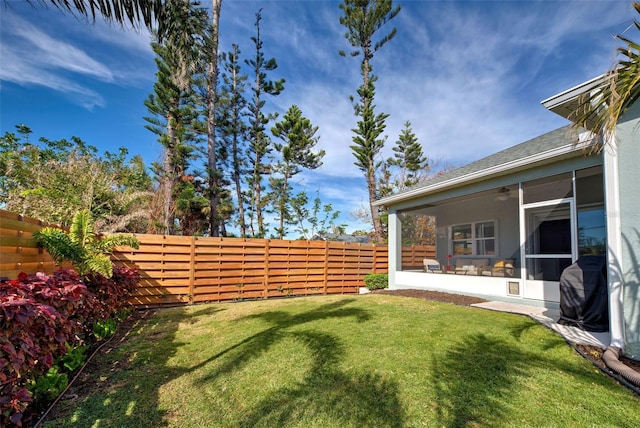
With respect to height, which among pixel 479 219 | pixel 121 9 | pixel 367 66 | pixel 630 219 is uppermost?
pixel 367 66

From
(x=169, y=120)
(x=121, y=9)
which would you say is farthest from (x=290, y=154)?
(x=121, y=9)

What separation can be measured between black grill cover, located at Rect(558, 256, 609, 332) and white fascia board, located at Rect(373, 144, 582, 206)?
190 cm

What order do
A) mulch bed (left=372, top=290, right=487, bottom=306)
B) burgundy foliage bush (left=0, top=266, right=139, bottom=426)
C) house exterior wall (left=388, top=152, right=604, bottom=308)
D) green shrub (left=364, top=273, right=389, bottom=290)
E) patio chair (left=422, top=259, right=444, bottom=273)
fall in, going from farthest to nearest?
green shrub (left=364, top=273, right=389, bottom=290)
patio chair (left=422, top=259, right=444, bottom=273)
mulch bed (left=372, top=290, right=487, bottom=306)
house exterior wall (left=388, top=152, right=604, bottom=308)
burgundy foliage bush (left=0, top=266, right=139, bottom=426)

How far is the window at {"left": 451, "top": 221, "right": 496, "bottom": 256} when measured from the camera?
968cm

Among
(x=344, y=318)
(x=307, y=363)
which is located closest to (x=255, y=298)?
(x=344, y=318)

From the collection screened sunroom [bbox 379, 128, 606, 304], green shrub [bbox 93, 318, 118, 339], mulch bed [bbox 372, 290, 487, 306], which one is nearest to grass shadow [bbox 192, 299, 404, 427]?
Result: green shrub [bbox 93, 318, 118, 339]

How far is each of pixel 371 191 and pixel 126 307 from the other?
11453mm

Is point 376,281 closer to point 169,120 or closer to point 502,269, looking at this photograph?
point 502,269

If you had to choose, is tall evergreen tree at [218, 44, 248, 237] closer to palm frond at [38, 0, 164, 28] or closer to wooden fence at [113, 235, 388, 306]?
wooden fence at [113, 235, 388, 306]

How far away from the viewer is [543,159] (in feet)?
18.9

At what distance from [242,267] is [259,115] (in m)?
13.9

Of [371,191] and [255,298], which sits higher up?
[371,191]

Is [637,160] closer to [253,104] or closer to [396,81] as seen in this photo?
[396,81]

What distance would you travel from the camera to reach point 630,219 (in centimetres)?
370
